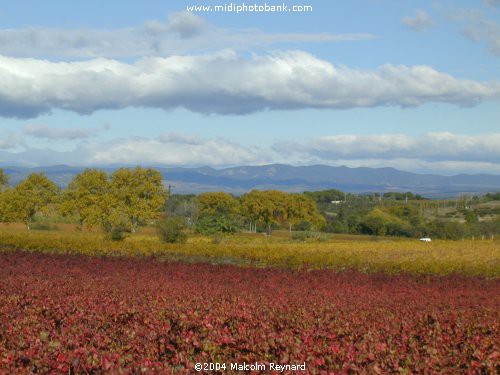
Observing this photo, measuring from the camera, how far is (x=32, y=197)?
7350cm

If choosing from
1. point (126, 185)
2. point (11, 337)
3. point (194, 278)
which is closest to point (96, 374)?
point (11, 337)

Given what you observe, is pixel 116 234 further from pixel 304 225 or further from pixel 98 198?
pixel 304 225

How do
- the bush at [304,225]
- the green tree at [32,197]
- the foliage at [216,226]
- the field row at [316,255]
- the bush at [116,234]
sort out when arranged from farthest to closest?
the bush at [304,225] → the green tree at [32,197] → the foliage at [216,226] → the bush at [116,234] → the field row at [316,255]

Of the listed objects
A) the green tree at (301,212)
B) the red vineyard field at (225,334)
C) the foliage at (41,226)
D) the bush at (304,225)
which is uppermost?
the red vineyard field at (225,334)

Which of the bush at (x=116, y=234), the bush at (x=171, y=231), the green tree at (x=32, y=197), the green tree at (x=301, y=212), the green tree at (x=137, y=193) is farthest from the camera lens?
the green tree at (x=301, y=212)

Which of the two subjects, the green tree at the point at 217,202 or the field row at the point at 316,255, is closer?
the field row at the point at 316,255

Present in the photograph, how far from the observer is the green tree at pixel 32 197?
72.4 meters

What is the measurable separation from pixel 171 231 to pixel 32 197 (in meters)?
37.3

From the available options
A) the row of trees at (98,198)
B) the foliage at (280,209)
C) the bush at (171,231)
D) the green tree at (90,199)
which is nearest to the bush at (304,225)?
the foliage at (280,209)

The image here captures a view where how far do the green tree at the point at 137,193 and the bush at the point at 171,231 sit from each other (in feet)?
86.4

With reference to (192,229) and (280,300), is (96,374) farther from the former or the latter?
(192,229)

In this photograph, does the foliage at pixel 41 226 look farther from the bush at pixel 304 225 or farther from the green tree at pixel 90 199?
the bush at pixel 304 225

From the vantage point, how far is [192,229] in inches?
2413

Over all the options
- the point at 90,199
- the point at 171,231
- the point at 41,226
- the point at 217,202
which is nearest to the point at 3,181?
the point at 41,226
